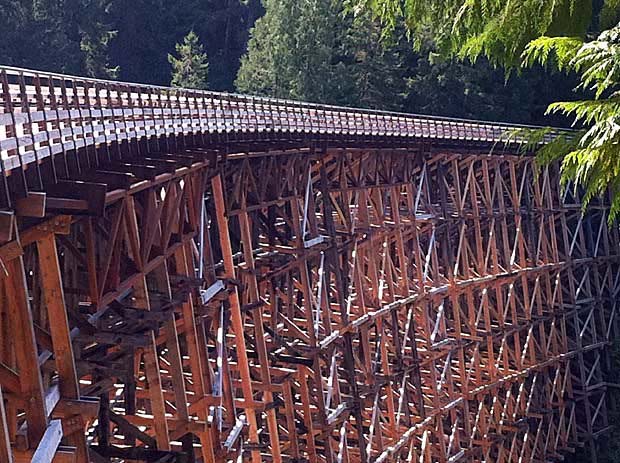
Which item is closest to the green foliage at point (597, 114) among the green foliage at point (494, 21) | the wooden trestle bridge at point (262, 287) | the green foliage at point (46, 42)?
the green foliage at point (494, 21)

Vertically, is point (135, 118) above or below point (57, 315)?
above

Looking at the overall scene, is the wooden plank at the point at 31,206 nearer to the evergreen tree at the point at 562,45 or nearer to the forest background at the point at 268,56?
the evergreen tree at the point at 562,45

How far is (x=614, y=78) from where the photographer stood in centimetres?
382

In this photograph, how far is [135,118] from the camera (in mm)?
9648

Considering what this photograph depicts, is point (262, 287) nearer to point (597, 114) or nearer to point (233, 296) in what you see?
point (233, 296)

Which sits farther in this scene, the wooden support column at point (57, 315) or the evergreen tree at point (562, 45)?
the wooden support column at point (57, 315)

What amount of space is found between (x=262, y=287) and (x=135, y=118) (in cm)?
701

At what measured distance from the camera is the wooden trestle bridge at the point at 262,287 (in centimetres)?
650

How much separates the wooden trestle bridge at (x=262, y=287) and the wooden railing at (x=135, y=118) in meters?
0.04

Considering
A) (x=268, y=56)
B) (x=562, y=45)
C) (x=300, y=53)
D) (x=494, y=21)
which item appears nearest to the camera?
(x=562, y=45)

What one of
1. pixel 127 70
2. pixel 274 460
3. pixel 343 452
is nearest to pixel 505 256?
pixel 343 452

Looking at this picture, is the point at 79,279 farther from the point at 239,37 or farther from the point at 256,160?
the point at 239,37

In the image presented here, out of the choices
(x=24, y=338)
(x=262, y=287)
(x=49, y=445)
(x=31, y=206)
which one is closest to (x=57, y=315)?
(x=24, y=338)

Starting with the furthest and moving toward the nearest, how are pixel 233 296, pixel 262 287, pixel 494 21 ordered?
1. pixel 262 287
2. pixel 233 296
3. pixel 494 21
